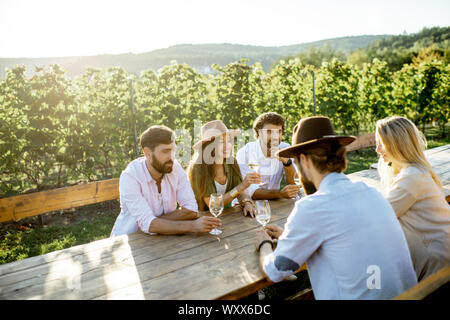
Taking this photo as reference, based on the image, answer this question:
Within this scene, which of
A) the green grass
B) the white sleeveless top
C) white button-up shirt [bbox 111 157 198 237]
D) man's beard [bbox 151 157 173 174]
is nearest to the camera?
white button-up shirt [bbox 111 157 198 237]

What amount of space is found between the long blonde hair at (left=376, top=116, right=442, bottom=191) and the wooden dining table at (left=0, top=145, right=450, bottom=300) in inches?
41.3

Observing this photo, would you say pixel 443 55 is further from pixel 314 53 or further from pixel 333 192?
pixel 333 192

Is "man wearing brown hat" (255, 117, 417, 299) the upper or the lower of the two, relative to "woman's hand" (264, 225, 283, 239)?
upper

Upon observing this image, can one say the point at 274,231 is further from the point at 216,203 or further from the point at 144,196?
the point at 144,196

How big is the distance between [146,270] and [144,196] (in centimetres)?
92

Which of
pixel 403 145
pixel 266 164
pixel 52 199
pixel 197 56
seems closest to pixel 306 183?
pixel 403 145

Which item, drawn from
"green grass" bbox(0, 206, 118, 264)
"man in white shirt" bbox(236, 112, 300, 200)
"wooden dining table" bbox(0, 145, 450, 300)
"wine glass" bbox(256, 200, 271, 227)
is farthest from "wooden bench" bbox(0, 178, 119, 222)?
"wine glass" bbox(256, 200, 271, 227)

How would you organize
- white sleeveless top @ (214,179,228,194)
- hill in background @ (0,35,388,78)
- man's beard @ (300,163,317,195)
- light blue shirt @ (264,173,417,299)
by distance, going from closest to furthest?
light blue shirt @ (264,173,417,299)
man's beard @ (300,163,317,195)
white sleeveless top @ (214,179,228,194)
hill in background @ (0,35,388,78)

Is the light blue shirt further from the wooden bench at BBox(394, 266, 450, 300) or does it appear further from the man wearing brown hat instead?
the wooden bench at BBox(394, 266, 450, 300)

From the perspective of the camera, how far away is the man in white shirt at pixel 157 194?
2354 millimetres

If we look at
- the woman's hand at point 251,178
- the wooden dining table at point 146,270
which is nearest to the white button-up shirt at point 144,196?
the wooden dining table at point 146,270

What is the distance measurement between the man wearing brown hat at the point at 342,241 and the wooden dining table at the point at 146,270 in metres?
0.29

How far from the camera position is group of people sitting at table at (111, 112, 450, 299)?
1488 mm

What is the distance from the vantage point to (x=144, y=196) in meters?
2.67
